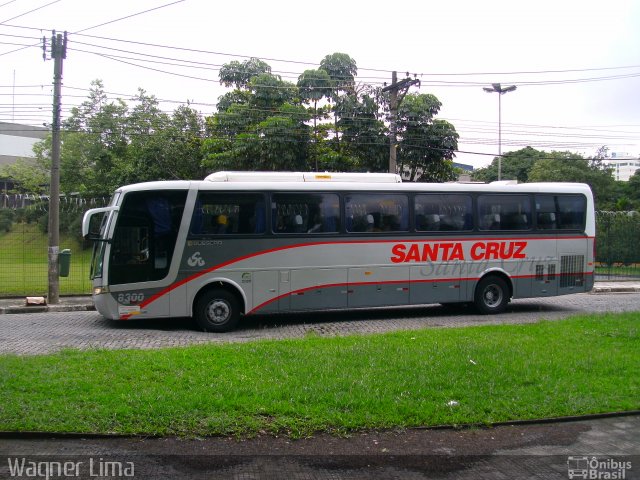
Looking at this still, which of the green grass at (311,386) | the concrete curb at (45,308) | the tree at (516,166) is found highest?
the tree at (516,166)

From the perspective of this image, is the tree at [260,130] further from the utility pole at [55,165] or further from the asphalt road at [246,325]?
the asphalt road at [246,325]

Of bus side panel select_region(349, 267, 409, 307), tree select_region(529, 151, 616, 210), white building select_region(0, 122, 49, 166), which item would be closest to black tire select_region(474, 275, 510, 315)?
bus side panel select_region(349, 267, 409, 307)

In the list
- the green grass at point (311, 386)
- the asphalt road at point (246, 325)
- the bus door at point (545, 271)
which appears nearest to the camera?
the green grass at point (311, 386)

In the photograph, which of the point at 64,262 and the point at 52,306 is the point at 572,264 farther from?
the point at 52,306

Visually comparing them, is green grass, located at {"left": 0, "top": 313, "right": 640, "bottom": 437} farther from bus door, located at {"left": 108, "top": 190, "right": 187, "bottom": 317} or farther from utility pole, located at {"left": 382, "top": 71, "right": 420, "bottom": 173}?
utility pole, located at {"left": 382, "top": 71, "right": 420, "bottom": 173}

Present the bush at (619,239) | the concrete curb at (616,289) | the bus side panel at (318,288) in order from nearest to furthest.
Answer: the bus side panel at (318,288) < the concrete curb at (616,289) < the bush at (619,239)

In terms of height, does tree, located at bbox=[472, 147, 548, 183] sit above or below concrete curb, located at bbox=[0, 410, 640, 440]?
above

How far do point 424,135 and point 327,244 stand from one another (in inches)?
550

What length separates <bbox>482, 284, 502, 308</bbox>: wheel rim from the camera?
1541 centimetres

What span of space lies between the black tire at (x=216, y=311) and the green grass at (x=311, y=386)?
348 cm

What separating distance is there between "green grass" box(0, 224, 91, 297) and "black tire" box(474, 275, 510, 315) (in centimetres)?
1154

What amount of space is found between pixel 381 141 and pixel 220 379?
19922 millimetres

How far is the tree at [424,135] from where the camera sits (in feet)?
85.0

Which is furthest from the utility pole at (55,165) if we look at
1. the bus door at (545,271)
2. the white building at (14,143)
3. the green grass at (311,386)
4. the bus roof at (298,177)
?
the white building at (14,143)
